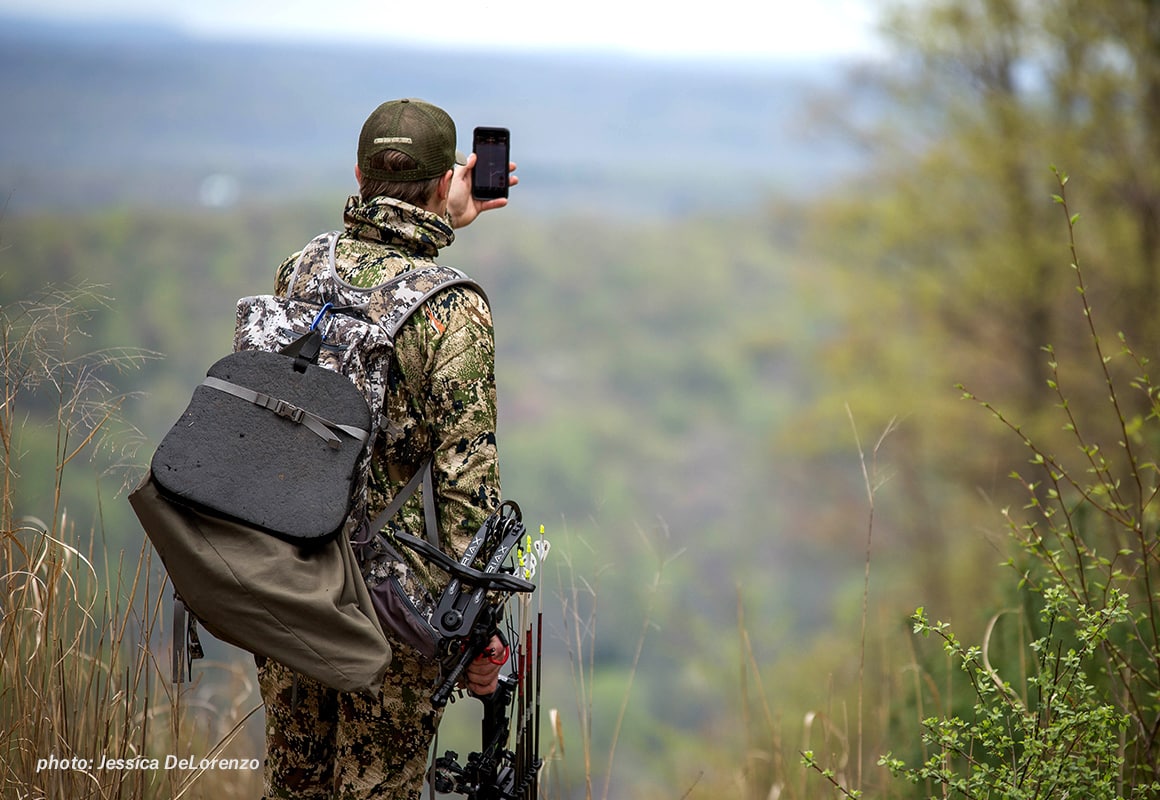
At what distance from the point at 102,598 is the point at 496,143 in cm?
123

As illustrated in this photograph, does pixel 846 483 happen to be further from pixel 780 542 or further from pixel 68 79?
pixel 68 79

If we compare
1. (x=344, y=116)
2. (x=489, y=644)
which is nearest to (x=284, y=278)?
(x=489, y=644)

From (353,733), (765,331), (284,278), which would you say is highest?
(765,331)

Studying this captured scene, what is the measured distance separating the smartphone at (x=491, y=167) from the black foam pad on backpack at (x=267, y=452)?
0.52 metres

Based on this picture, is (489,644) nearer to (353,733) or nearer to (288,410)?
(353,733)

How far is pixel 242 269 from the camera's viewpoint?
23.8 m

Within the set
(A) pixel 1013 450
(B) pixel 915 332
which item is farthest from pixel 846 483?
(A) pixel 1013 450

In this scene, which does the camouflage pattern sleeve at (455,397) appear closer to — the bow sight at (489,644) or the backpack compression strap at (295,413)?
the bow sight at (489,644)

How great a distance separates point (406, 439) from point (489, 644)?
36cm

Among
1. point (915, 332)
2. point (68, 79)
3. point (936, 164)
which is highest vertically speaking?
point (68, 79)

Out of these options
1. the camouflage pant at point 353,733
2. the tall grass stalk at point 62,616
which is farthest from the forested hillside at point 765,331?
the camouflage pant at point 353,733

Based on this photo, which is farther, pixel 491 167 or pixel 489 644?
pixel 491 167

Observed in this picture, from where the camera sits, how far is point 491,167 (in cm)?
193

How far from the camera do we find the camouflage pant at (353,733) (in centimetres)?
177
